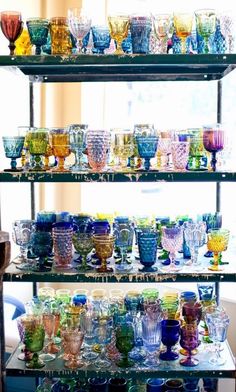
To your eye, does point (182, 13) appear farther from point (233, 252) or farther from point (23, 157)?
point (233, 252)

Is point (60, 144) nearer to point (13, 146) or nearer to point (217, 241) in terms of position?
point (13, 146)

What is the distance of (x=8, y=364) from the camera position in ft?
8.17

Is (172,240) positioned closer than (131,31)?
No

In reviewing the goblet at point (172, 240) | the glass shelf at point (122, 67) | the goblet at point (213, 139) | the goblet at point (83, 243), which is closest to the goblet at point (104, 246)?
the goblet at point (83, 243)

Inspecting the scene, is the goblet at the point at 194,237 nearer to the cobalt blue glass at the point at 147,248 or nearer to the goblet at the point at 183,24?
the cobalt blue glass at the point at 147,248

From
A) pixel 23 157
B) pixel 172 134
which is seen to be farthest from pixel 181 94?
pixel 23 157

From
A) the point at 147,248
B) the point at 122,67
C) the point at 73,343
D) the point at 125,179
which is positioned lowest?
the point at 73,343

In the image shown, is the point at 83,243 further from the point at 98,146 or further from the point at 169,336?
the point at 169,336

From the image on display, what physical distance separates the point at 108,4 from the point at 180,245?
1.75m

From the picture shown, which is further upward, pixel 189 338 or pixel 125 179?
pixel 125 179

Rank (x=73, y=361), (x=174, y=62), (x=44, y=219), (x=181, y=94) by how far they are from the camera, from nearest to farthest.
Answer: (x=174, y=62), (x=73, y=361), (x=44, y=219), (x=181, y=94)

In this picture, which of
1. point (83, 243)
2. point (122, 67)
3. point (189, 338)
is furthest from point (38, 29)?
point (189, 338)

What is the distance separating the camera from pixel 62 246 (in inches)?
97.7

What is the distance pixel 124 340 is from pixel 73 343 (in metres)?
0.19
